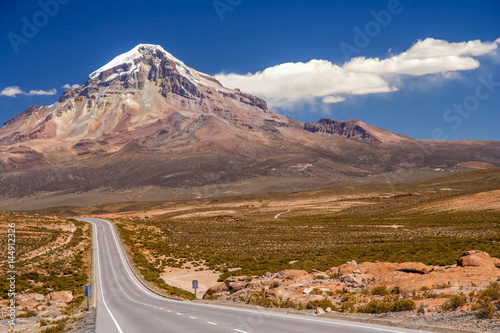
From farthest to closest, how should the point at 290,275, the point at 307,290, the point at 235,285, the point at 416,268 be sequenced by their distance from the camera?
1. the point at 235,285
2. the point at 290,275
3. the point at 416,268
4. the point at 307,290

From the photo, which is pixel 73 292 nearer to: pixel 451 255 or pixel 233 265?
pixel 233 265

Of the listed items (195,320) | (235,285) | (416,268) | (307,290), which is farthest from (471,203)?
(195,320)

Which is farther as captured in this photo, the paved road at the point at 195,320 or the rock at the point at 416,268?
the rock at the point at 416,268

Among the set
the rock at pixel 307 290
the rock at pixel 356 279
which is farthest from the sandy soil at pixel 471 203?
the rock at pixel 307 290

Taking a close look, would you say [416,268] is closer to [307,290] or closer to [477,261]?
[477,261]

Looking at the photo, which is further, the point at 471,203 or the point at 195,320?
the point at 471,203

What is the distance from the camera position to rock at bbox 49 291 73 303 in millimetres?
34938

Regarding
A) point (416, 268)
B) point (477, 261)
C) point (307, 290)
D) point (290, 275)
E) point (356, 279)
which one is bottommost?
point (307, 290)

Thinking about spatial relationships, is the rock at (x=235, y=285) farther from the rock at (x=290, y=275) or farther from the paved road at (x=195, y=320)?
the paved road at (x=195, y=320)

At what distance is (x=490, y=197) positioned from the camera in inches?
4028

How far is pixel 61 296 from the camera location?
3572cm

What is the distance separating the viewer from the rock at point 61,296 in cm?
3494

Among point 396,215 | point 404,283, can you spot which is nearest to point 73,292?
point 404,283

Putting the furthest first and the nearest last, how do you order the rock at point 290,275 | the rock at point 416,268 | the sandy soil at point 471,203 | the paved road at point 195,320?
the sandy soil at point 471,203, the rock at point 290,275, the rock at point 416,268, the paved road at point 195,320
